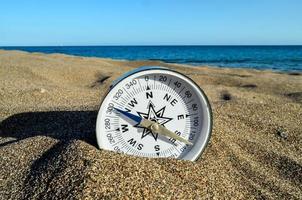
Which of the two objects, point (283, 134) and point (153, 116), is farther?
point (283, 134)

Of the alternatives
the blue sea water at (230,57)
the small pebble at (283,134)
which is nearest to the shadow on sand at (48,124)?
the small pebble at (283,134)

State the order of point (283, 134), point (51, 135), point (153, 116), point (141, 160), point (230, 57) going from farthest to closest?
point (230, 57), point (283, 134), point (51, 135), point (153, 116), point (141, 160)

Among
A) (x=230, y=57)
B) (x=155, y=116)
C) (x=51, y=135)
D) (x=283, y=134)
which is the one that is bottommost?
(x=230, y=57)

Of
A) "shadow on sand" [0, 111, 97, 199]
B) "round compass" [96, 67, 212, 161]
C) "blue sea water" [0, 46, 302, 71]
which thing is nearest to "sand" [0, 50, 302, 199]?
"shadow on sand" [0, 111, 97, 199]

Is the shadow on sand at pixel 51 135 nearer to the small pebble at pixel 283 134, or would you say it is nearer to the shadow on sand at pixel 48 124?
the shadow on sand at pixel 48 124

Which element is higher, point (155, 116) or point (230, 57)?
point (155, 116)

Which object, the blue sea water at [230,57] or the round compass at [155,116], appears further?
the blue sea water at [230,57]

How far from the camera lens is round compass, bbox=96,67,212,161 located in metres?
2.61

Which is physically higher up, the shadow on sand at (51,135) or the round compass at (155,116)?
the round compass at (155,116)

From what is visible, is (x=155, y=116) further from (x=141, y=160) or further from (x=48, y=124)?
(x=48, y=124)

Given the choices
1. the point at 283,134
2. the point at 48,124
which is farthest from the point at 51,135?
the point at 283,134

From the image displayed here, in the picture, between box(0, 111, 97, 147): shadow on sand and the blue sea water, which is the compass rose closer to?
box(0, 111, 97, 147): shadow on sand

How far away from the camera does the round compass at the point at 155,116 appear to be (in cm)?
261

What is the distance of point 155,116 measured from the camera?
2.69m
